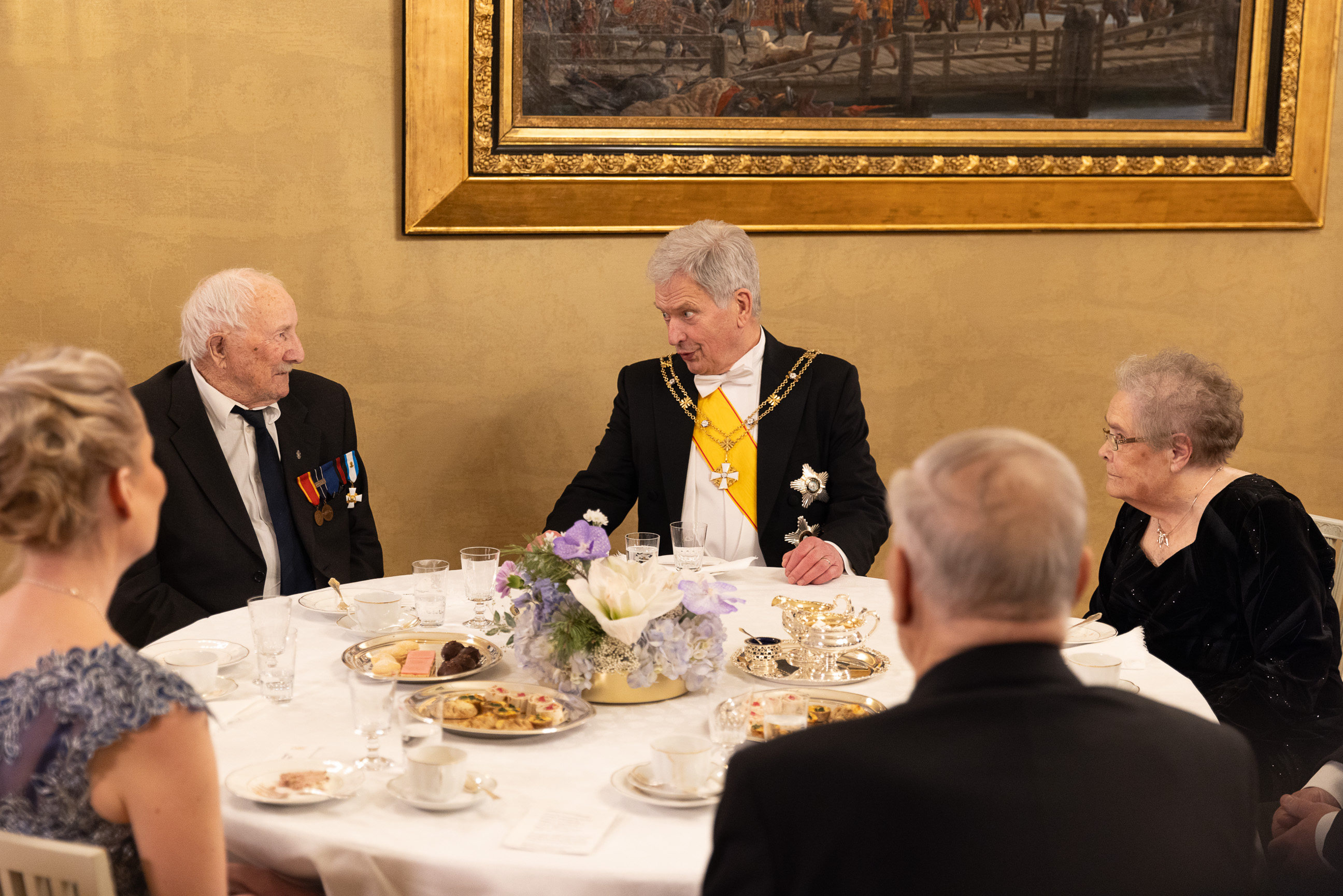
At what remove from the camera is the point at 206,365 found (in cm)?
333

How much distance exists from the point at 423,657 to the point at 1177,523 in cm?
176

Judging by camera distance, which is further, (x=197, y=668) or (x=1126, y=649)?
(x=1126, y=649)

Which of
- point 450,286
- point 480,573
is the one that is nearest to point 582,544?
point 480,573

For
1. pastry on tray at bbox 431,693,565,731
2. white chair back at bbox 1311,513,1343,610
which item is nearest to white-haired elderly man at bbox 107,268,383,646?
pastry on tray at bbox 431,693,565,731

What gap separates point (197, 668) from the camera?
2150 mm

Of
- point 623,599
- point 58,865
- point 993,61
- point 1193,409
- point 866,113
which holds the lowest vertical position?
point 58,865

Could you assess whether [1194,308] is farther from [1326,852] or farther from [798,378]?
[1326,852]

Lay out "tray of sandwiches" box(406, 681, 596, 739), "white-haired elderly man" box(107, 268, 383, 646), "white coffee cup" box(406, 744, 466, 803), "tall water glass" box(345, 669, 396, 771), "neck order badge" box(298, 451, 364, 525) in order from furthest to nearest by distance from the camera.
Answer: "neck order badge" box(298, 451, 364, 525) → "white-haired elderly man" box(107, 268, 383, 646) → "tray of sandwiches" box(406, 681, 596, 739) → "tall water glass" box(345, 669, 396, 771) → "white coffee cup" box(406, 744, 466, 803)

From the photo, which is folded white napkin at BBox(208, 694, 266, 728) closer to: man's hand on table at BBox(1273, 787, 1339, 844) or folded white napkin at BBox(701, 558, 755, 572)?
folded white napkin at BBox(701, 558, 755, 572)

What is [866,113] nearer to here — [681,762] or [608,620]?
A: [608,620]

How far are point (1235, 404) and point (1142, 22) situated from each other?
→ 220 centimetres

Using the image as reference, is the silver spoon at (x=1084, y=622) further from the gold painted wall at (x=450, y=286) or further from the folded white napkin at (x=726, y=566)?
the gold painted wall at (x=450, y=286)

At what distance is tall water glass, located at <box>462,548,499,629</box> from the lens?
8.81 ft

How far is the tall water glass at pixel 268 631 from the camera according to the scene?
2.12 metres
